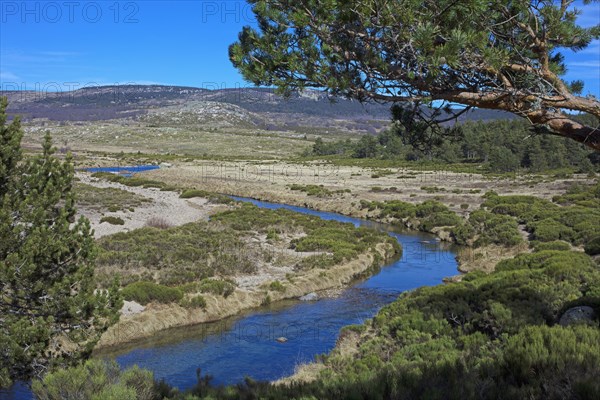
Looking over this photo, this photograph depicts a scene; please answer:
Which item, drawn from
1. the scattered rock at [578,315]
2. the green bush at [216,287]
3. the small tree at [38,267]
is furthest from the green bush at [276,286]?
the scattered rock at [578,315]

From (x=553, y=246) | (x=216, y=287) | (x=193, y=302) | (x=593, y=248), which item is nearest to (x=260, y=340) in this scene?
(x=193, y=302)

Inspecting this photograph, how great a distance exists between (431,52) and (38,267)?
8714mm

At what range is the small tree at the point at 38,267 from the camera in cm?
989

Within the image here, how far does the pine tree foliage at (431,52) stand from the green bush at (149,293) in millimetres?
13989

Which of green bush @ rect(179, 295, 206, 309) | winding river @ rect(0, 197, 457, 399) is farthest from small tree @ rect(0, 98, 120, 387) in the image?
green bush @ rect(179, 295, 206, 309)

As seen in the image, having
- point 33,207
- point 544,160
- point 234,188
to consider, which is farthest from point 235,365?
point 544,160

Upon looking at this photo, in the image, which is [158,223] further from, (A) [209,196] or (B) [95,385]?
(B) [95,385]

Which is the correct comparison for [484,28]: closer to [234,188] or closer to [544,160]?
[234,188]

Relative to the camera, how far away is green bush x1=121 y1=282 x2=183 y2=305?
63.6 ft

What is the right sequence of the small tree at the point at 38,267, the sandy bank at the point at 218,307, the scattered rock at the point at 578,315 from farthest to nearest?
the sandy bank at the point at 218,307 < the scattered rock at the point at 578,315 < the small tree at the point at 38,267

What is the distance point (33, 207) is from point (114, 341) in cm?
782

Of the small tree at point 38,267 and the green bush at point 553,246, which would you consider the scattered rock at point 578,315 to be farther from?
the green bush at point 553,246

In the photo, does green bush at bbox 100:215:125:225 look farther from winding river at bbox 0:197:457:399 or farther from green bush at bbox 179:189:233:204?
winding river at bbox 0:197:457:399

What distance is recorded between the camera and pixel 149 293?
19.7 metres
